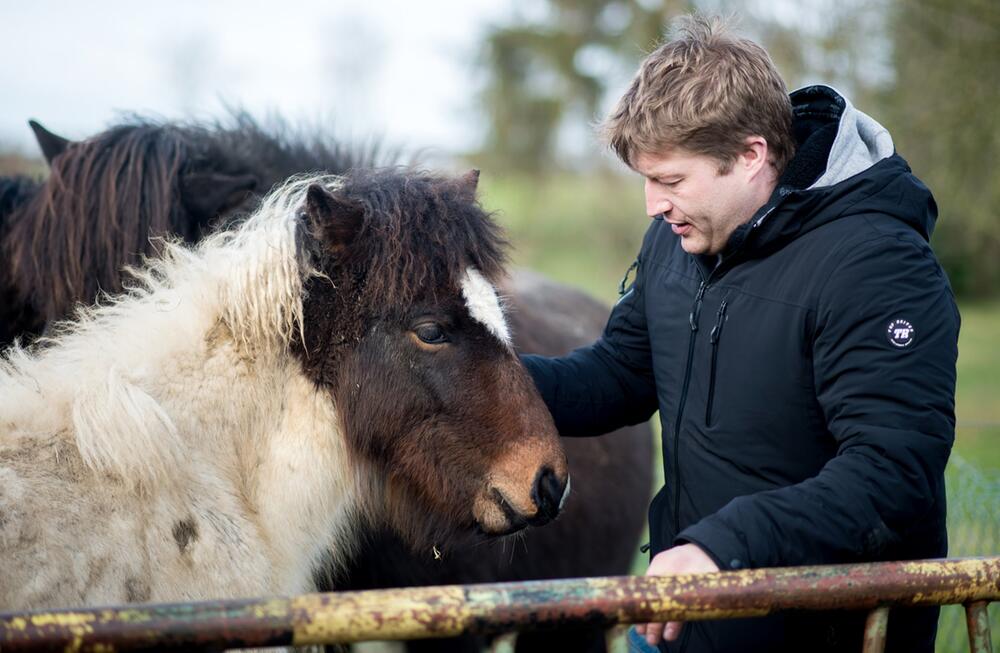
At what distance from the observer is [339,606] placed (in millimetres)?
1543

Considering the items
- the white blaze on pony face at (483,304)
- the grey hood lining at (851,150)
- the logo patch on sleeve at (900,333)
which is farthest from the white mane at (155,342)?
the logo patch on sleeve at (900,333)

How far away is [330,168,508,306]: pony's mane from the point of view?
267 centimetres

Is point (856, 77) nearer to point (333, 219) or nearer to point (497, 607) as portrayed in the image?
point (333, 219)

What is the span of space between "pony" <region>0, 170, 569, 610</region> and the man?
1.76 ft

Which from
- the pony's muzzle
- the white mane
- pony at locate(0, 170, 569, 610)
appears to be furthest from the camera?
the pony's muzzle

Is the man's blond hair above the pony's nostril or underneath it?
above

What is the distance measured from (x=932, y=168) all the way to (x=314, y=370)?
1178 cm

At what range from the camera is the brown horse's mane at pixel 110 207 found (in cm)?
380

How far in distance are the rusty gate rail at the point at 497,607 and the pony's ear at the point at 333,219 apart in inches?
53.4

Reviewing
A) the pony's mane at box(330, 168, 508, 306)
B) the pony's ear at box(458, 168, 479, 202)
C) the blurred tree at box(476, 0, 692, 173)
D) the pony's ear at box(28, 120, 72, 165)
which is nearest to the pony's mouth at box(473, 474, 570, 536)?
the pony's mane at box(330, 168, 508, 306)

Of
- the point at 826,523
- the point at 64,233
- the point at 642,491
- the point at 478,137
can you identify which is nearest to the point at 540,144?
the point at 478,137

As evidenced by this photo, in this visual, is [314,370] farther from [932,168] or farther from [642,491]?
[932,168]

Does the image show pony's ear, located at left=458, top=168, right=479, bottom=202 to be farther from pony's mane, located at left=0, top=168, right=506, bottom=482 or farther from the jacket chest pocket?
the jacket chest pocket

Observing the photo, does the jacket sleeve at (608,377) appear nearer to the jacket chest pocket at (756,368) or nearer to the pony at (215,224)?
the pony at (215,224)
